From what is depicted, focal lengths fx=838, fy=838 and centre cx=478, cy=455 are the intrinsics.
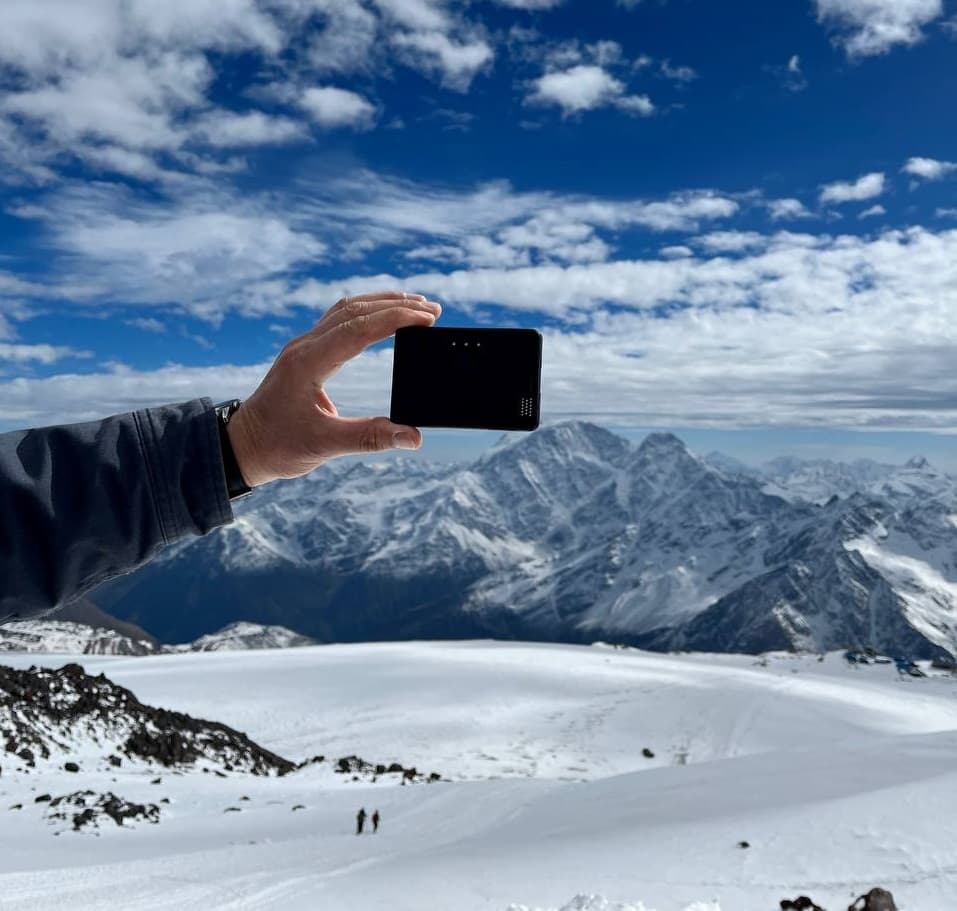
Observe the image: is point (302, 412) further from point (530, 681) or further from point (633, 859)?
point (530, 681)

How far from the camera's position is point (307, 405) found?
9.15 ft

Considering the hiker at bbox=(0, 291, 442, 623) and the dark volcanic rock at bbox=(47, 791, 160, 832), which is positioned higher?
the hiker at bbox=(0, 291, 442, 623)

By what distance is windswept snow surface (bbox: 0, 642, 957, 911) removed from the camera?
9.55 metres

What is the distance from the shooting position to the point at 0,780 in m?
18.5

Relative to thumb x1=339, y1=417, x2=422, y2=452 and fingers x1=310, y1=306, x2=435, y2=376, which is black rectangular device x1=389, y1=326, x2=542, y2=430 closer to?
thumb x1=339, y1=417, x2=422, y2=452

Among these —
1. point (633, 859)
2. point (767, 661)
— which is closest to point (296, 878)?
point (633, 859)

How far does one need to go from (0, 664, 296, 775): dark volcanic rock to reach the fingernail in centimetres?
2119

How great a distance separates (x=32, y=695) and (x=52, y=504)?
81.6ft

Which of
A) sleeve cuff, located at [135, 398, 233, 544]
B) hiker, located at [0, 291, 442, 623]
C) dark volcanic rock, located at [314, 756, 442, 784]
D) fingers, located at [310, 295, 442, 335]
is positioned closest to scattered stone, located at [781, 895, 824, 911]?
fingers, located at [310, 295, 442, 335]

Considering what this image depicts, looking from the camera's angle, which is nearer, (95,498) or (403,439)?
(95,498)

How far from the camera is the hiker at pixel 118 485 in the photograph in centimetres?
212

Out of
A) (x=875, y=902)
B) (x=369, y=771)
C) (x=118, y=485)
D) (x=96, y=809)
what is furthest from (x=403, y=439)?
(x=369, y=771)

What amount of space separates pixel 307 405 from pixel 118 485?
738mm

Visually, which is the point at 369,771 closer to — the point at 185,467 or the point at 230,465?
the point at 230,465
